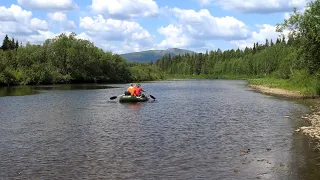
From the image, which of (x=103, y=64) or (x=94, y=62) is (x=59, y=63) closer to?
(x=94, y=62)

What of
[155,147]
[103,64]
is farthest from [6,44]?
[155,147]

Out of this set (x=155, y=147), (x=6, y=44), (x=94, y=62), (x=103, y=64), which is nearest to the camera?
(x=155, y=147)

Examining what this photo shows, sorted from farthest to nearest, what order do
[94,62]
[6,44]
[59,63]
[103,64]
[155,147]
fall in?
1. [6,44]
2. [103,64]
3. [94,62]
4. [59,63]
5. [155,147]

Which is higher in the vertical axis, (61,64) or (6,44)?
(6,44)

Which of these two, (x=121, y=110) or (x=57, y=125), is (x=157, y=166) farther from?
(x=121, y=110)

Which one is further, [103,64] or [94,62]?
[103,64]

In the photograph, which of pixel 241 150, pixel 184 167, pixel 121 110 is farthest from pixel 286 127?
pixel 121 110

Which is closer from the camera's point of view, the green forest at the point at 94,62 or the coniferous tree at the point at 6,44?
the green forest at the point at 94,62

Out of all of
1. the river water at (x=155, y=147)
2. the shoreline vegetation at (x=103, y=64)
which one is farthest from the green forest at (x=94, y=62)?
the river water at (x=155, y=147)

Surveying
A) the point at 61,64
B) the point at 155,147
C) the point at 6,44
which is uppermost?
the point at 6,44

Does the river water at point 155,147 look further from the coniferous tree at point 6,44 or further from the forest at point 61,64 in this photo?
the coniferous tree at point 6,44

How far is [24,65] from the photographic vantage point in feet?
331

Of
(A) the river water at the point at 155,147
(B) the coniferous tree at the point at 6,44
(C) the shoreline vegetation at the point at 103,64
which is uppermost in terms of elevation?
(B) the coniferous tree at the point at 6,44

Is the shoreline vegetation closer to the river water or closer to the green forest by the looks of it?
the green forest
